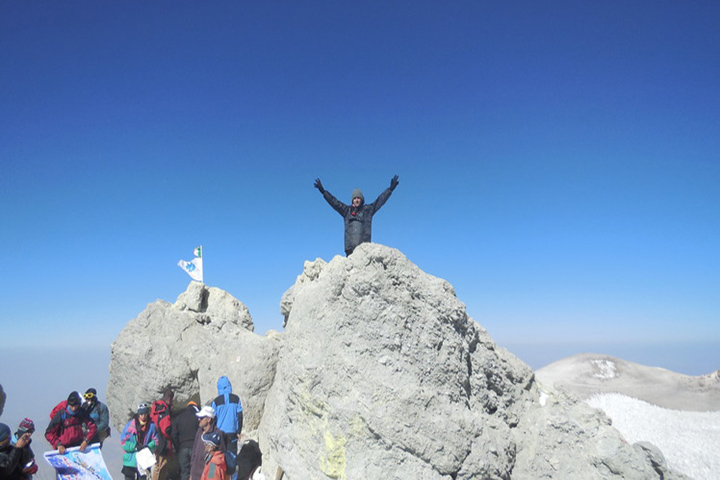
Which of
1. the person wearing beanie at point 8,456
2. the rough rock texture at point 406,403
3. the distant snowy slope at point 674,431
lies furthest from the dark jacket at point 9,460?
the distant snowy slope at point 674,431

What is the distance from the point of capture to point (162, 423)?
7.82 metres

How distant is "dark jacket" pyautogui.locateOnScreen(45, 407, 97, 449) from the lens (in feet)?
24.8

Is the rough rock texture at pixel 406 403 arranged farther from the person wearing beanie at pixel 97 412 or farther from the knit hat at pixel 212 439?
the person wearing beanie at pixel 97 412

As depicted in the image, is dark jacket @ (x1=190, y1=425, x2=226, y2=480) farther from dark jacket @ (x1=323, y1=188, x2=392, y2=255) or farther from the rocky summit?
dark jacket @ (x1=323, y1=188, x2=392, y2=255)

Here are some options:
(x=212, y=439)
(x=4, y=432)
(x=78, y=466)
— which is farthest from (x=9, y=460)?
(x=212, y=439)

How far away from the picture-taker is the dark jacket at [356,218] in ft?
29.9

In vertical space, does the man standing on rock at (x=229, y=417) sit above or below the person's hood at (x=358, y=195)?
below

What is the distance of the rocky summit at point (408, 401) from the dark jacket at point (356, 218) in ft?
4.73

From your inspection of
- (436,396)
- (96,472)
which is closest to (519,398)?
(436,396)

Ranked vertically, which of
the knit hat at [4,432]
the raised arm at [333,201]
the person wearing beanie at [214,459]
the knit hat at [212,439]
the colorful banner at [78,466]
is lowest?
the colorful banner at [78,466]

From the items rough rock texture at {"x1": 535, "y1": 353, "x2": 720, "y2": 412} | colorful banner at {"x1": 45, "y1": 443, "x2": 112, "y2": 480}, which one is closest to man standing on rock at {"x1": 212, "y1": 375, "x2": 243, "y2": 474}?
colorful banner at {"x1": 45, "y1": 443, "x2": 112, "y2": 480}

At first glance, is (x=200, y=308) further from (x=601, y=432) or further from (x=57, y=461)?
(x=601, y=432)

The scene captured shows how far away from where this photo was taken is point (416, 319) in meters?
7.07

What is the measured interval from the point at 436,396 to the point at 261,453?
13.2 ft
